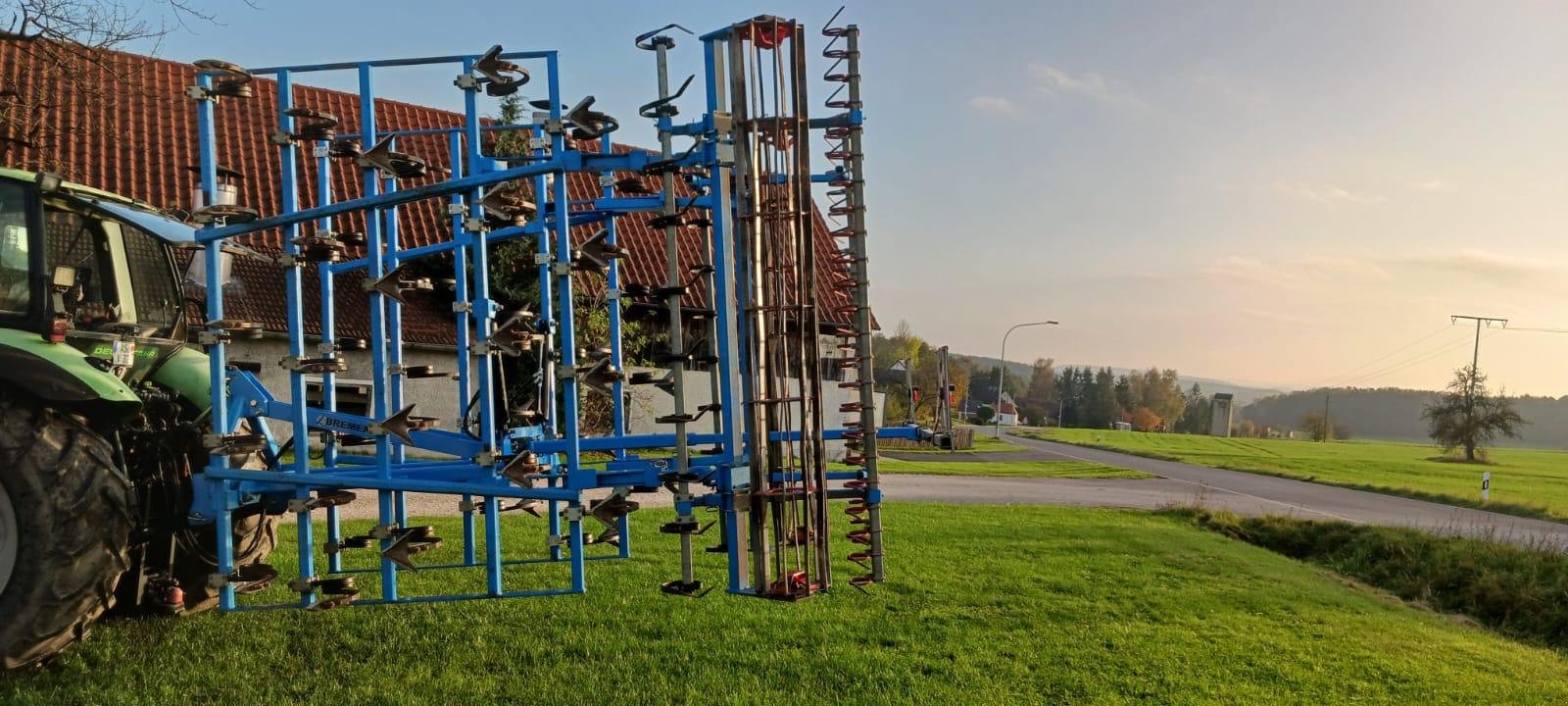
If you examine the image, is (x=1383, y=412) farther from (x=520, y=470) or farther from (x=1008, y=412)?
(x=520, y=470)

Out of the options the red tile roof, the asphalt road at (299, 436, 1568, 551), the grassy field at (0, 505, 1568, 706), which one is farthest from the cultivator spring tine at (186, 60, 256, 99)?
the red tile roof

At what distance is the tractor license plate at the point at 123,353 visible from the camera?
5.45 m

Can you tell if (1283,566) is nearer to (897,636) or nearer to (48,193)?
(897,636)

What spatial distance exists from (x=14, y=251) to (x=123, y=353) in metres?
0.70

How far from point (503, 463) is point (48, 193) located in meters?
2.85

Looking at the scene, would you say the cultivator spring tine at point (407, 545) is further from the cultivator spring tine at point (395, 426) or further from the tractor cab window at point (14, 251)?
the tractor cab window at point (14, 251)

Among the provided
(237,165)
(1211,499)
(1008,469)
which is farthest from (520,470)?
(1008,469)

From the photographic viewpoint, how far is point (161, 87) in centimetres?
1928

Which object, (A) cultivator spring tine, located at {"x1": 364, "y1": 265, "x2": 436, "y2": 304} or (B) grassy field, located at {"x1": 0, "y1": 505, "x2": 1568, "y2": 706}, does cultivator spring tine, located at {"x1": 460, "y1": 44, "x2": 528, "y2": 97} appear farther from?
(B) grassy field, located at {"x1": 0, "y1": 505, "x2": 1568, "y2": 706}

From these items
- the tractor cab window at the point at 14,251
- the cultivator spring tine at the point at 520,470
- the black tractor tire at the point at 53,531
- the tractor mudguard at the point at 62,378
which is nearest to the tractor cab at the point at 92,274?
the tractor cab window at the point at 14,251

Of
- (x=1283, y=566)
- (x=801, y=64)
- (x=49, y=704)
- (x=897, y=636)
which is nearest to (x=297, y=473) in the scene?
(x=49, y=704)

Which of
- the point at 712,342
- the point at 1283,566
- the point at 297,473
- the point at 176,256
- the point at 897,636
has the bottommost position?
the point at 1283,566

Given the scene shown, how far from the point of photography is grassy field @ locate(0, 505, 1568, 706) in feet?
17.0

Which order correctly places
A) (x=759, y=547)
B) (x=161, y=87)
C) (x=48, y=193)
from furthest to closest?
(x=161, y=87)
(x=48, y=193)
(x=759, y=547)
